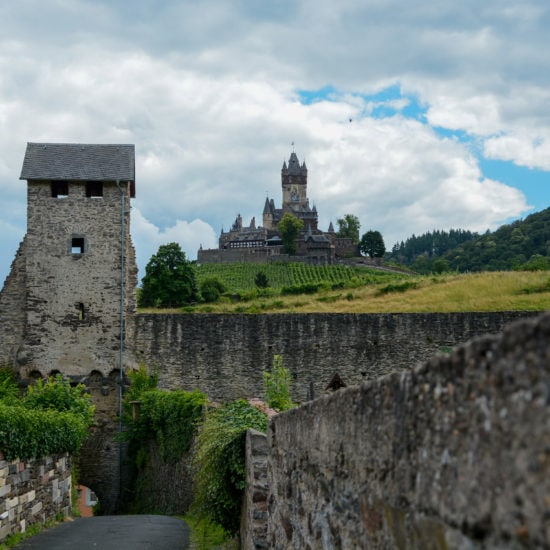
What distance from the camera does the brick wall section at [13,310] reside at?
28.9m

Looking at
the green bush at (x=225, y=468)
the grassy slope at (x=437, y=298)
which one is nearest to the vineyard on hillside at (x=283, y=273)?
the grassy slope at (x=437, y=298)

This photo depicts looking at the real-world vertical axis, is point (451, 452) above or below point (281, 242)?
below

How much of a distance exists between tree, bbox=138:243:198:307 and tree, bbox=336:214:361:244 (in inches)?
3080

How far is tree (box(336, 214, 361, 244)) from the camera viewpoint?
13412cm

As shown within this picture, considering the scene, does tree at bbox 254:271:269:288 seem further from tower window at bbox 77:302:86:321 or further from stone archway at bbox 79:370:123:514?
stone archway at bbox 79:370:123:514

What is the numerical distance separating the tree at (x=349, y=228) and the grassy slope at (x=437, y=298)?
9138cm

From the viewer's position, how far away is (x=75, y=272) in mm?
29094

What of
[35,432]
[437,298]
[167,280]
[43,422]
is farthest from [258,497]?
[167,280]

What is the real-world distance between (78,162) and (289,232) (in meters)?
92.8

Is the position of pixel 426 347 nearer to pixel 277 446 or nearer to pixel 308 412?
pixel 277 446

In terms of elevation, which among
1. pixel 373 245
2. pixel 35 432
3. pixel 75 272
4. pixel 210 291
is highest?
pixel 373 245

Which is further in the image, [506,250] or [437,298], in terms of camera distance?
[506,250]

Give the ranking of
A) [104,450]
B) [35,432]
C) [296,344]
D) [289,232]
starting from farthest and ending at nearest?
1. [289,232]
2. [296,344]
3. [104,450]
4. [35,432]

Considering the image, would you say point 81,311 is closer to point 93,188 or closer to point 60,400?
point 93,188
